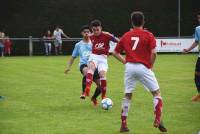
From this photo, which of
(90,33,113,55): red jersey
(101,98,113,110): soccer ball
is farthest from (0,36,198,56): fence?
(101,98,113,110): soccer ball

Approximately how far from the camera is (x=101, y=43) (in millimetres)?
13562

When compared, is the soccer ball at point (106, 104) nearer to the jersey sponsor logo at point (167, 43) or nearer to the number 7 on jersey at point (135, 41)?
the number 7 on jersey at point (135, 41)

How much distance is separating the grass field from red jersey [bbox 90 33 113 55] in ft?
4.35

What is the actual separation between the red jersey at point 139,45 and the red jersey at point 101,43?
3.35 m

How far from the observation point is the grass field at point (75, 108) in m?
10.7

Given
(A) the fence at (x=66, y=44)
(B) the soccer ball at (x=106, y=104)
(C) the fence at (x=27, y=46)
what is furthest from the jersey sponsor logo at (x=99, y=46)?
(C) the fence at (x=27, y=46)

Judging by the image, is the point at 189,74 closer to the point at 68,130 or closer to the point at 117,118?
the point at 117,118

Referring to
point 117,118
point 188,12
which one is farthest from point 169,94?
point 188,12

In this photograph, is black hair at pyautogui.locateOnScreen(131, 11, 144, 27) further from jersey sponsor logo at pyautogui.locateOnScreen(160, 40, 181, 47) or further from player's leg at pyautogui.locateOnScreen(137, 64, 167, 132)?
jersey sponsor logo at pyautogui.locateOnScreen(160, 40, 181, 47)

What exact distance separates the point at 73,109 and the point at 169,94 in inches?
155

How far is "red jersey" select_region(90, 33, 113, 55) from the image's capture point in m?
13.5

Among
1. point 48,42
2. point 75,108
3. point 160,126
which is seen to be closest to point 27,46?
point 48,42

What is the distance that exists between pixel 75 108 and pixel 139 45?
3.96 meters

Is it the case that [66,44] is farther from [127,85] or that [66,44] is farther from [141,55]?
[141,55]
